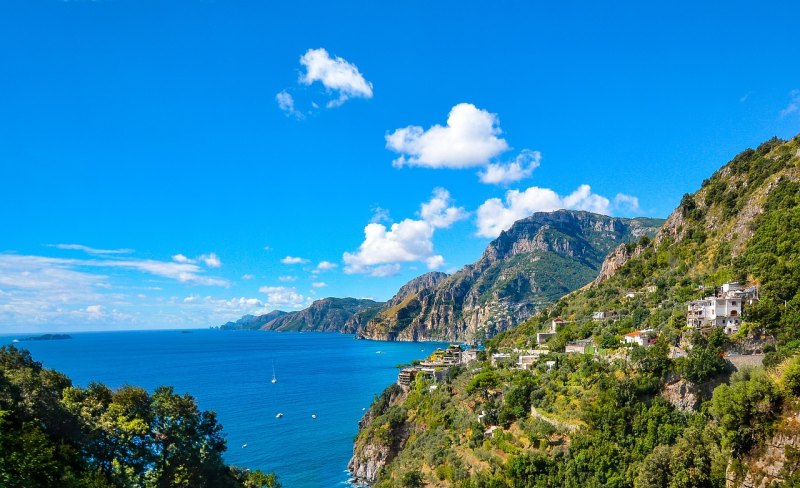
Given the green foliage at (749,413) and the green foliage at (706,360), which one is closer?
the green foliage at (749,413)

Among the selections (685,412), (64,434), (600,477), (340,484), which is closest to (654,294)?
(685,412)

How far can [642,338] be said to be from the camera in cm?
4403

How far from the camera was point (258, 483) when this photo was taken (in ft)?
121

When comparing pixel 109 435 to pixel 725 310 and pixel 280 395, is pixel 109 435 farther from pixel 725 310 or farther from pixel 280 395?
pixel 280 395

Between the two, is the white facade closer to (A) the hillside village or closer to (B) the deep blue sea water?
(A) the hillside village

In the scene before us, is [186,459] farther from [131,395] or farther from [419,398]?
[419,398]

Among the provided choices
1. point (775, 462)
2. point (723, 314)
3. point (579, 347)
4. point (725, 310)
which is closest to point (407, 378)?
point (579, 347)

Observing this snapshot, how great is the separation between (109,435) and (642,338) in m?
43.3

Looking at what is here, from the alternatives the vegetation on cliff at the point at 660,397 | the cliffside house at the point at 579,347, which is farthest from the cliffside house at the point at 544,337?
the cliffside house at the point at 579,347

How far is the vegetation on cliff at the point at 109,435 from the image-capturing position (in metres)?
23.7

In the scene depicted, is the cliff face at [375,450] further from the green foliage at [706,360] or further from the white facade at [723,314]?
the white facade at [723,314]

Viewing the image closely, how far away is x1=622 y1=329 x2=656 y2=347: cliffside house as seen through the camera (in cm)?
4303

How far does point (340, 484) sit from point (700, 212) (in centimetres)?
6586

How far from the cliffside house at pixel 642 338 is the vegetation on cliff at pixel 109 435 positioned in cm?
3621
